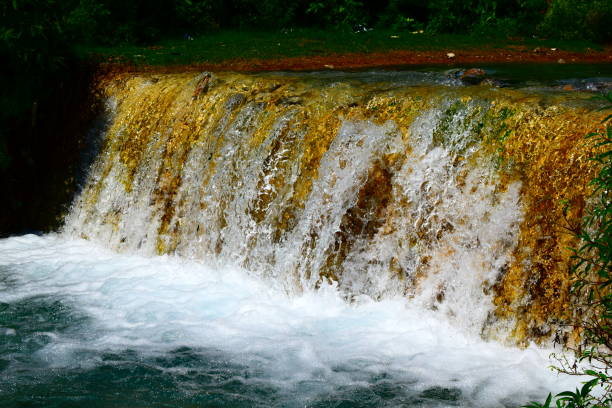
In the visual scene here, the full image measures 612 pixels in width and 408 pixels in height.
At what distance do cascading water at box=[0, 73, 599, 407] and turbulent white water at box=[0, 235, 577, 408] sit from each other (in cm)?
2

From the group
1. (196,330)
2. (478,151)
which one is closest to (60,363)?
(196,330)

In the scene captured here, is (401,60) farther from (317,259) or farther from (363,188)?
(317,259)

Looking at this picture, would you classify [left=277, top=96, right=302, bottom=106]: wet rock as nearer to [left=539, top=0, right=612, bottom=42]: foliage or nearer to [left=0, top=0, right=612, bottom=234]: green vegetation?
[left=0, top=0, right=612, bottom=234]: green vegetation

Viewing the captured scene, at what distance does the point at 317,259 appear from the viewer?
6617 mm

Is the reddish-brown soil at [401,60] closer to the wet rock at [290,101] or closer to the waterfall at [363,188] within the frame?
the waterfall at [363,188]

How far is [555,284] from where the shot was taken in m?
5.22

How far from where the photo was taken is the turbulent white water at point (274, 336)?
196 inches

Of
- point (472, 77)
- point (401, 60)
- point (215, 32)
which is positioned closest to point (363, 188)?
point (472, 77)

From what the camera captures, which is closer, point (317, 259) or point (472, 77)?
point (317, 259)

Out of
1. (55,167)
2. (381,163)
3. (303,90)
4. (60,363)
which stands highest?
(303,90)

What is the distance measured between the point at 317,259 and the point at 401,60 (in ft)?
20.3

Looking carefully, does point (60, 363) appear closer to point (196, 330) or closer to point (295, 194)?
A: point (196, 330)

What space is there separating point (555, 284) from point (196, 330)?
2697 mm

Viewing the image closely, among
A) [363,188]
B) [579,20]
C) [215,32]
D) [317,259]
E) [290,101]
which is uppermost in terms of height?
[579,20]
